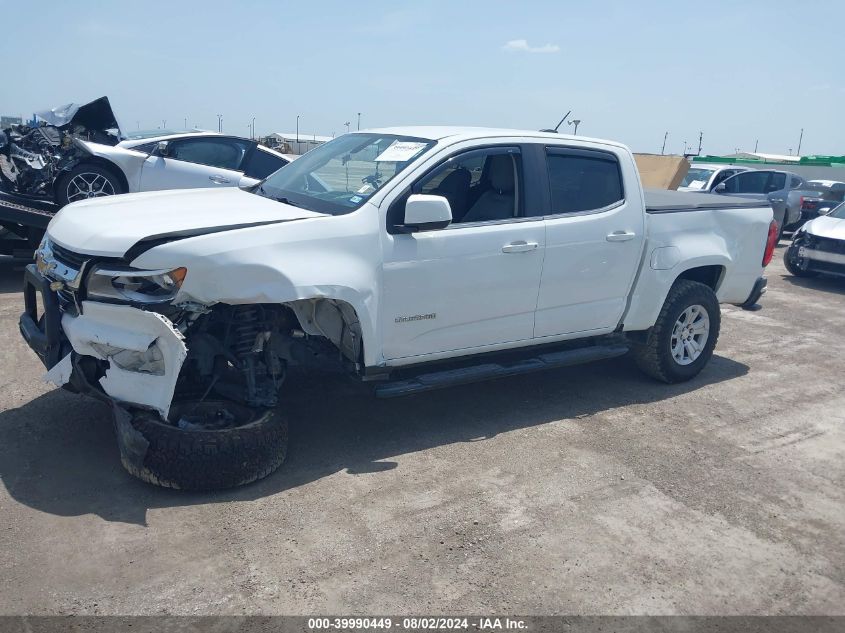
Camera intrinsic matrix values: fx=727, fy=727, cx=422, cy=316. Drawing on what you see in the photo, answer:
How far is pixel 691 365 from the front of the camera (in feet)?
20.8

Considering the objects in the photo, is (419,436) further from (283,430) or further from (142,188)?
(142,188)

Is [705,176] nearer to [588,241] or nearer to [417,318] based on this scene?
[588,241]

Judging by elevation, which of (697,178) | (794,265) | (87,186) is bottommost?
(794,265)

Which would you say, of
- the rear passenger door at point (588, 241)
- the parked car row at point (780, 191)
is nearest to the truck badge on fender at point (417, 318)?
the rear passenger door at point (588, 241)

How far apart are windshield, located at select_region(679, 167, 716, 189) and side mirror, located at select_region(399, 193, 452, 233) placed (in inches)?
595

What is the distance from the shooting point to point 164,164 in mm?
9461

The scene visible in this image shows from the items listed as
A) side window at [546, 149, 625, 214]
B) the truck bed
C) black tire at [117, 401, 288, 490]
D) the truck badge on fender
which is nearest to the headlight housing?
black tire at [117, 401, 288, 490]

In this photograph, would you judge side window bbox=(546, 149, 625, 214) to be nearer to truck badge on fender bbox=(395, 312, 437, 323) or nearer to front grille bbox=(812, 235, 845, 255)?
truck badge on fender bbox=(395, 312, 437, 323)

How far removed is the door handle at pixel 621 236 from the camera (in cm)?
541

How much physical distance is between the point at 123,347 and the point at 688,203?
4608 mm

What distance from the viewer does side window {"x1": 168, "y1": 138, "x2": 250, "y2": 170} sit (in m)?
9.68

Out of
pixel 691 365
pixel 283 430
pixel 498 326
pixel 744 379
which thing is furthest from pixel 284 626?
pixel 744 379

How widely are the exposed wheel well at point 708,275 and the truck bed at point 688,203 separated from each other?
0.54m

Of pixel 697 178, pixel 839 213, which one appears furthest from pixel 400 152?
pixel 697 178
